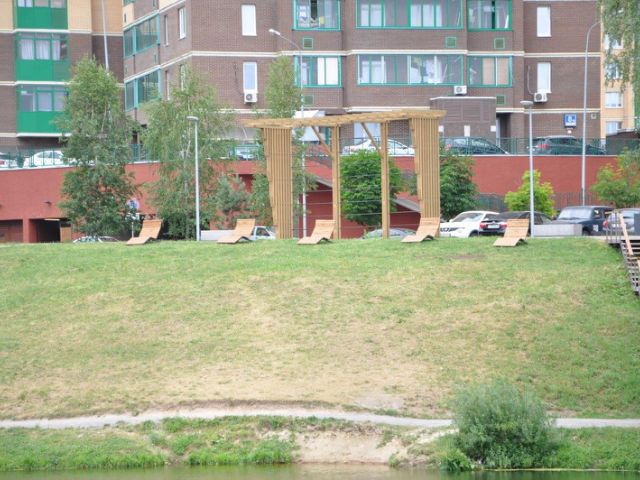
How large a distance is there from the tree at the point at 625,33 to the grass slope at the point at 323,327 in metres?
5.11

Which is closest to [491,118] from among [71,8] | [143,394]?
[71,8]

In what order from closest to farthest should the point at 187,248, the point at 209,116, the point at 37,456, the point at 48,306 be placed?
the point at 37,456 → the point at 48,306 → the point at 187,248 → the point at 209,116

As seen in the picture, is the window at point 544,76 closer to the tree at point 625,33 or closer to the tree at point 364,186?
the tree at point 364,186

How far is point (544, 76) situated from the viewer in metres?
75.6

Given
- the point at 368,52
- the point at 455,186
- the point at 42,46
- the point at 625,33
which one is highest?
the point at 42,46

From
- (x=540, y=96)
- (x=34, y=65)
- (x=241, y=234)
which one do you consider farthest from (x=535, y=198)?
(x=34, y=65)

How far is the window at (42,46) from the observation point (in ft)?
263

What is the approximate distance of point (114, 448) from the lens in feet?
88.2

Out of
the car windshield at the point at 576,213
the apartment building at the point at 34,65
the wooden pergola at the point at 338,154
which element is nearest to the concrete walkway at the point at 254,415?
the wooden pergola at the point at 338,154

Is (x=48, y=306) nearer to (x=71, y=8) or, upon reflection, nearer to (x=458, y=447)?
(x=458, y=447)

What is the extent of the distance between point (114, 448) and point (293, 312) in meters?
8.04

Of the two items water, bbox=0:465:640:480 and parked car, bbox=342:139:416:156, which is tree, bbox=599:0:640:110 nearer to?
water, bbox=0:465:640:480

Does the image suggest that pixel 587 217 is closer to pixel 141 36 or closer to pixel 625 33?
pixel 625 33

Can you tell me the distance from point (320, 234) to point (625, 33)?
11783mm
